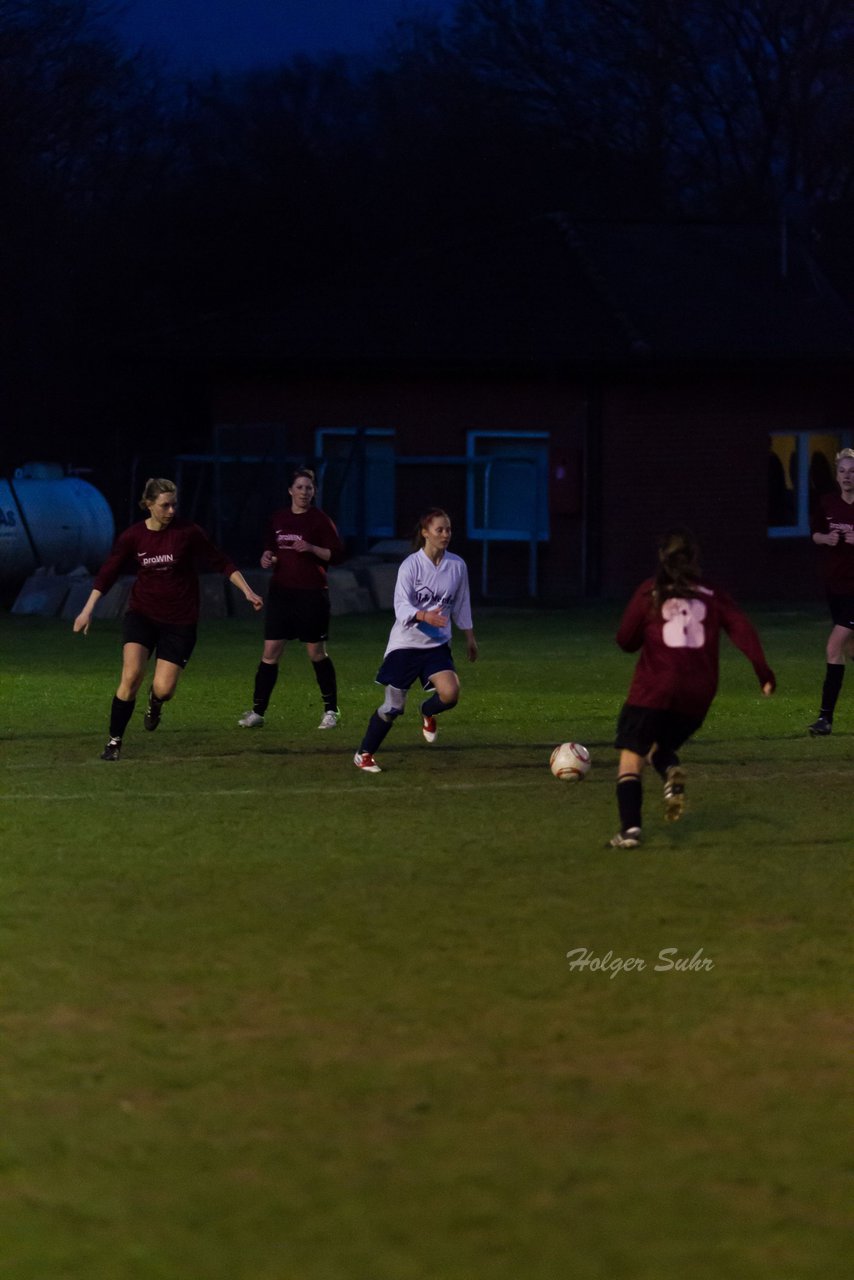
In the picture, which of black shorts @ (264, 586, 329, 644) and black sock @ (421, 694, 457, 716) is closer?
black sock @ (421, 694, 457, 716)

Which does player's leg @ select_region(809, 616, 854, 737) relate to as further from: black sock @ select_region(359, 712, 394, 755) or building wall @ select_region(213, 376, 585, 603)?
building wall @ select_region(213, 376, 585, 603)

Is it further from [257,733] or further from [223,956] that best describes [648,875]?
[257,733]

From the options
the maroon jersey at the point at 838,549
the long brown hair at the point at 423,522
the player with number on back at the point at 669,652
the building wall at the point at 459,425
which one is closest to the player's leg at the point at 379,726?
the long brown hair at the point at 423,522

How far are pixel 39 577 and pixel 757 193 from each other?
99.9 ft

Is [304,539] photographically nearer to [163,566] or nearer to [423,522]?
[163,566]

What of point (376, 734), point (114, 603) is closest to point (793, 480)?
point (114, 603)

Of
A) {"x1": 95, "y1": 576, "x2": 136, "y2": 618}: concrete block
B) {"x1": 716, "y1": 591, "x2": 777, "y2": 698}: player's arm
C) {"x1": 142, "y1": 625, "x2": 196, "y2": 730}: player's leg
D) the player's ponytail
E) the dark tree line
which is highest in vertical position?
the dark tree line

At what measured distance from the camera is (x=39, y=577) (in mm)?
33031

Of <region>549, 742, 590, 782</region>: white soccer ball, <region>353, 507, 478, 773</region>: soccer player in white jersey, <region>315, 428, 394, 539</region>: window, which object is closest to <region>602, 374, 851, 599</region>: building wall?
<region>315, 428, 394, 539</region>: window

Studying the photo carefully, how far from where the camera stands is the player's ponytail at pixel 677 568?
36.7 ft

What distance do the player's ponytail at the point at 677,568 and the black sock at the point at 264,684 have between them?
20.3 ft

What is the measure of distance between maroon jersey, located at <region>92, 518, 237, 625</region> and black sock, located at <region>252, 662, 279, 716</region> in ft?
5.29

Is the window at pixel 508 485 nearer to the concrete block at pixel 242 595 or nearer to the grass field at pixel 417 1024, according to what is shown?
the concrete block at pixel 242 595

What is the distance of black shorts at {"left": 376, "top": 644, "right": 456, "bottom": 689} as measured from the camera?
14258mm
